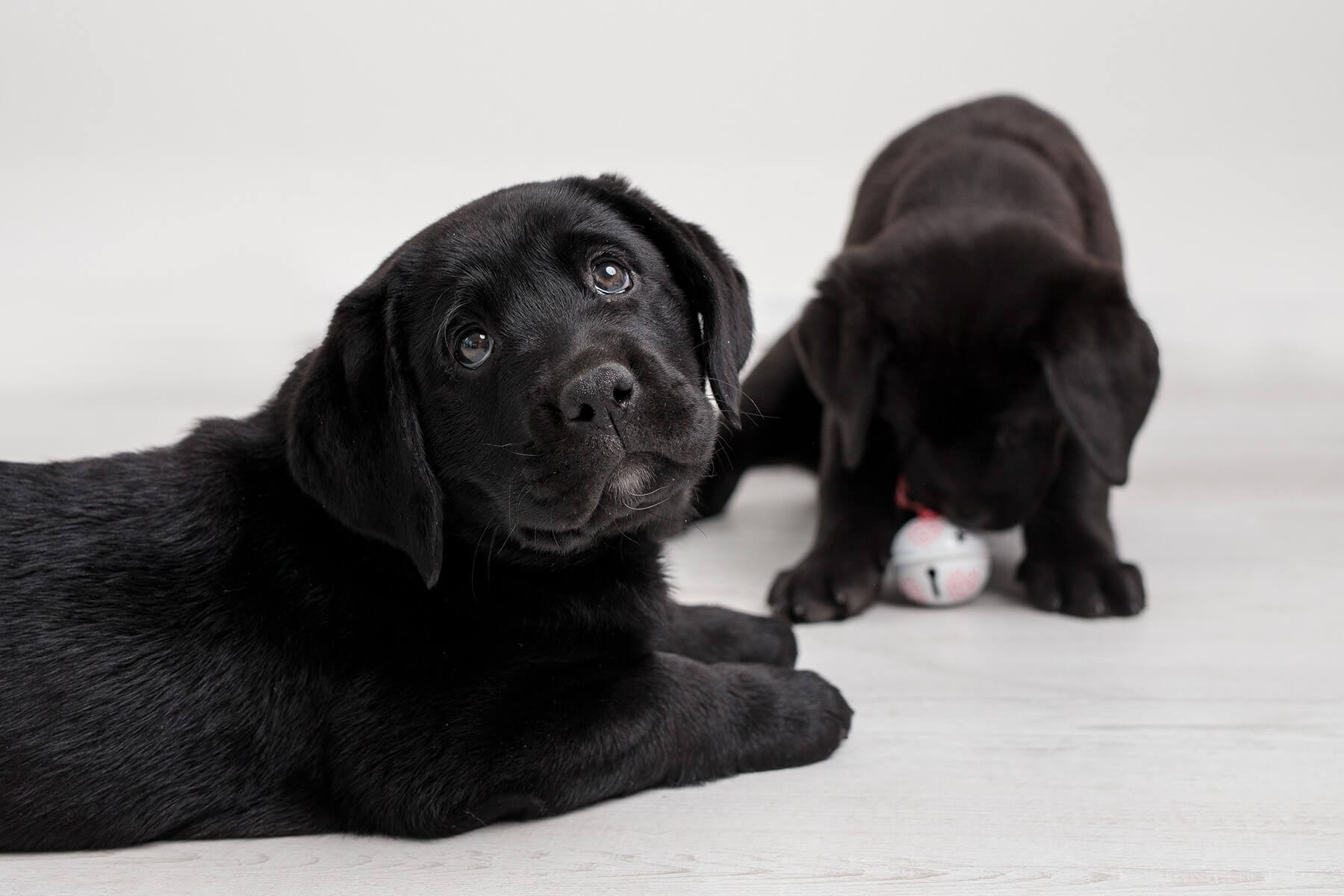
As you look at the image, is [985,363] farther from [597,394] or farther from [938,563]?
[597,394]

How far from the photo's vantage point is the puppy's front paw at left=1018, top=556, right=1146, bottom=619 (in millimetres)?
3588

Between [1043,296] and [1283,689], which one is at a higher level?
[1043,296]

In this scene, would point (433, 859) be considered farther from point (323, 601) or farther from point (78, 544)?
point (78, 544)

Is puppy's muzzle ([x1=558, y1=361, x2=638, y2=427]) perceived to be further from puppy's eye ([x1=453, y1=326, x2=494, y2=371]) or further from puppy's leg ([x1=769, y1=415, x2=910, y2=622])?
puppy's leg ([x1=769, y1=415, x2=910, y2=622])

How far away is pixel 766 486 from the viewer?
5.39 meters

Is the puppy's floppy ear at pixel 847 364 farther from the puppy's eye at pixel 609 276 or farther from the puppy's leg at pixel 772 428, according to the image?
the puppy's eye at pixel 609 276

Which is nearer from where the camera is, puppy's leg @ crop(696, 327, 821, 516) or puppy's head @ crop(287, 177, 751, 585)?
puppy's head @ crop(287, 177, 751, 585)

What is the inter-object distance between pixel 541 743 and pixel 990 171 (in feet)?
7.88

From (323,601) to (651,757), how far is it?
615 millimetres

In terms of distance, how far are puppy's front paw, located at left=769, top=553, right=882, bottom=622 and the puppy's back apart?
1051mm

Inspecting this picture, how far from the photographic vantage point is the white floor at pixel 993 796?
230cm

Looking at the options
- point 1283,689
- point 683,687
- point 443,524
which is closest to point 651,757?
point 683,687

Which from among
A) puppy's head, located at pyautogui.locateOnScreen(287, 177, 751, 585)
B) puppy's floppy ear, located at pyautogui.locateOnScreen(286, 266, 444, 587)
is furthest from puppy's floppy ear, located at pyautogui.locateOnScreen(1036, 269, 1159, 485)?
puppy's floppy ear, located at pyautogui.locateOnScreen(286, 266, 444, 587)

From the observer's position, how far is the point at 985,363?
3500 millimetres
